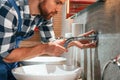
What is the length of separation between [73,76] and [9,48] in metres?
0.34

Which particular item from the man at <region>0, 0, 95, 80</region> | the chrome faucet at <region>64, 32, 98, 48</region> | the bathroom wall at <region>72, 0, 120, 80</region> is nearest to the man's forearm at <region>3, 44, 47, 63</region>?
the man at <region>0, 0, 95, 80</region>

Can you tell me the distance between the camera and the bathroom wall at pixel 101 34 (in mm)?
976

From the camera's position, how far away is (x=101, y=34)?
1.14 m

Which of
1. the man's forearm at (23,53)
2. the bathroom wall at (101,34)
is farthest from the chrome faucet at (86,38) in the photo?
the man's forearm at (23,53)

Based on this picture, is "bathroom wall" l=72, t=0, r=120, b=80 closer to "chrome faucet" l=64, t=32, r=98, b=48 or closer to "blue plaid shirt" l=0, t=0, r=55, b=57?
"chrome faucet" l=64, t=32, r=98, b=48

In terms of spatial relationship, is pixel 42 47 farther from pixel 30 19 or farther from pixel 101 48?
pixel 101 48

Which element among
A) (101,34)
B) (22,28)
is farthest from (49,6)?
(101,34)

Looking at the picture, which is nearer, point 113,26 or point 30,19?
point 113,26

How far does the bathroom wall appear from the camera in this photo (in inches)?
38.4

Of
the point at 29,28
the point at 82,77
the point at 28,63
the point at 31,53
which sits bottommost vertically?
the point at 82,77

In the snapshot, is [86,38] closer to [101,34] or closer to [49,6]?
[101,34]

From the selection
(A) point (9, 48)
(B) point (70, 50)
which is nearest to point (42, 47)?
(A) point (9, 48)

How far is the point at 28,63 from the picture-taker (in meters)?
1.52

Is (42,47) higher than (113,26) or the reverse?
the reverse
